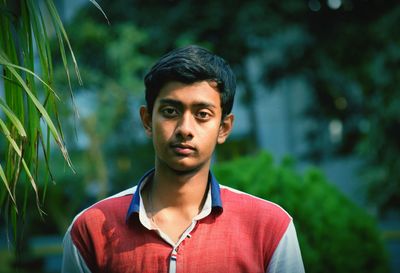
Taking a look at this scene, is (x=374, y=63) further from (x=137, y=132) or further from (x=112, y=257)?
(x=112, y=257)

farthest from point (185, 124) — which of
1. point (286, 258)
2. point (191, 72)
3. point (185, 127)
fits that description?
point (286, 258)

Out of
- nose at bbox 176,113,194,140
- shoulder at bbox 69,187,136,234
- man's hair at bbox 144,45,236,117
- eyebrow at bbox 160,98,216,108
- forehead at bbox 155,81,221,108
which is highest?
man's hair at bbox 144,45,236,117

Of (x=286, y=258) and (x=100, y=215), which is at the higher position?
(x=100, y=215)

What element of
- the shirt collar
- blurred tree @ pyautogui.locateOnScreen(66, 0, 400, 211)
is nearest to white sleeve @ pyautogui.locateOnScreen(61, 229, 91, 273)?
the shirt collar

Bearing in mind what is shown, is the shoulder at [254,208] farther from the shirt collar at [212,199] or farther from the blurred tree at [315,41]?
the blurred tree at [315,41]

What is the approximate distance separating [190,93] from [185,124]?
0.35 ft

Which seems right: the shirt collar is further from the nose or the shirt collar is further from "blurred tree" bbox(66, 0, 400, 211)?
"blurred tree" bbox(66, 0, 400, 211)

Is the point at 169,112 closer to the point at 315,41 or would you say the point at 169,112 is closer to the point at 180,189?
the point at 180,189

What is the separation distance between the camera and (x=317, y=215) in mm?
5109

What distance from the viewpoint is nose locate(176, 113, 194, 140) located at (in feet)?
6.72

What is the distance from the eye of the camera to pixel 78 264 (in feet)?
6.82

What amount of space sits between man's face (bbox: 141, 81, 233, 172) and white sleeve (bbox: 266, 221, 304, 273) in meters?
0.38

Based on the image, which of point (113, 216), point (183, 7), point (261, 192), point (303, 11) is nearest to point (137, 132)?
point (183, 7)

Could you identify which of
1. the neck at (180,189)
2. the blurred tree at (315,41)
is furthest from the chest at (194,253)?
the blurred tree at (315,41)
